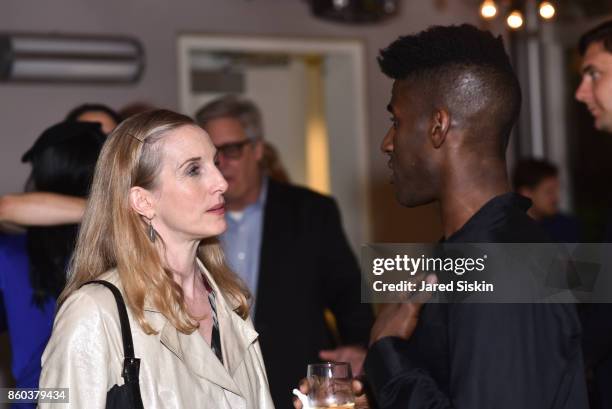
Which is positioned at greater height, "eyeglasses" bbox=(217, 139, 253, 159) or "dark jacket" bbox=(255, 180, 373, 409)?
"eyeglasses" bbox=(217, 139, 253, 159)

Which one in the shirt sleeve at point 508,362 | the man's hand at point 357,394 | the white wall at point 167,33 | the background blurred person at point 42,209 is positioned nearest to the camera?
the shirt sleeve at point 508,362

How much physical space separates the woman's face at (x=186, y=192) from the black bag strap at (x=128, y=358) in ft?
0.79

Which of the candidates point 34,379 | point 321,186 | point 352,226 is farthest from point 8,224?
point 321,186

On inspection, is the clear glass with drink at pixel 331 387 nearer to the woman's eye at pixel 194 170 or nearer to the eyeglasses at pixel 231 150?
the woman's eye at pixel 194 170

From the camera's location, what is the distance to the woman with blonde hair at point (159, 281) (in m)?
2.21

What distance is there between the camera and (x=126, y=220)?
7.84 feet

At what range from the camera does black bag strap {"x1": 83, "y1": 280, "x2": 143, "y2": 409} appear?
218 centimetres

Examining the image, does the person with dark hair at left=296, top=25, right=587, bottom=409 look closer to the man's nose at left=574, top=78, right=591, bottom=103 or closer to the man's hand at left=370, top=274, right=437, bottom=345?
the man's hand at left=370, top=274, right=437, bottom=345

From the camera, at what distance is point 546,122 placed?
22.1 feet

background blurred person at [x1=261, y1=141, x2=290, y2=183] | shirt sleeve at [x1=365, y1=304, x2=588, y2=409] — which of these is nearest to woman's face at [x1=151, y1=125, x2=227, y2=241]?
shirt sleeve at [x1=365, y1=304, x2=588, y2=409]

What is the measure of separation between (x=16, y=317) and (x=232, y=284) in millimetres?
737

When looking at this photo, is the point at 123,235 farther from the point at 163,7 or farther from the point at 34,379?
the point at 163,7

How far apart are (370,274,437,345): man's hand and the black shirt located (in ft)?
0.05

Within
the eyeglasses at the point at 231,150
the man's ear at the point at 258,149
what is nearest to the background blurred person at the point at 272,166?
the man's ear at the point at 258,149
